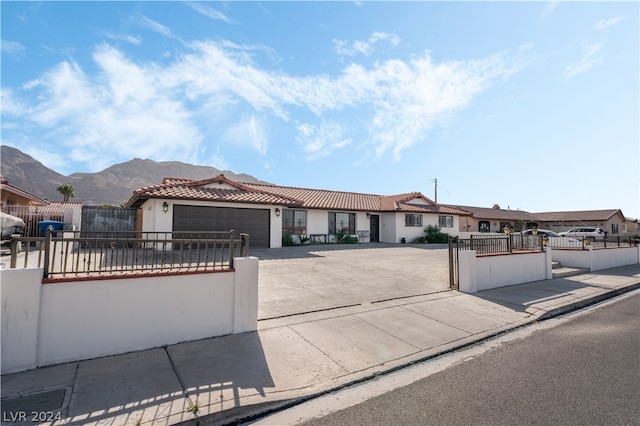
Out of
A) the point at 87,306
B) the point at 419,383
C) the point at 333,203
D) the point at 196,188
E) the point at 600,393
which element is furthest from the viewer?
the point at 333,203

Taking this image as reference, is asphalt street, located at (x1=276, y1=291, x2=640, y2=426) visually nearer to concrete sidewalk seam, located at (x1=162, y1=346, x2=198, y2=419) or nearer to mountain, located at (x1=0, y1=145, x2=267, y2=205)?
concrete sidewalk seam, located at (x1=162, y1=346, x2=198, y2=419)

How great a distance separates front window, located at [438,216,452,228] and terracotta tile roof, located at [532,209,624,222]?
96.4 ft

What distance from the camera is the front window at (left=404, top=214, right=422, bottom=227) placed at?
2422 centimetres

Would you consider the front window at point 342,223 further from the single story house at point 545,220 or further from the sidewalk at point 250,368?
the single story house at point 545,220

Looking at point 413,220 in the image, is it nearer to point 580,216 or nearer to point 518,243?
point 518,243

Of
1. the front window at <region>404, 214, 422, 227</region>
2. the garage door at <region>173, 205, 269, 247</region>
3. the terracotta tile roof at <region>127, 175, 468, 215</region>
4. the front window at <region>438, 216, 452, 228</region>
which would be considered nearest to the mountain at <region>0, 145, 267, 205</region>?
the terracotta tile roof at <region>127, 175, 468, 215</region>

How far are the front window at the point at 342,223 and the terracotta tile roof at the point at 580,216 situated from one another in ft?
131

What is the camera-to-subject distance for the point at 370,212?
77.8ft

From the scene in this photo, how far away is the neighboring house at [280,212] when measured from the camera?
14.5m

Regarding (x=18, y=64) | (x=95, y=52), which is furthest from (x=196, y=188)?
(x=18, y=64)

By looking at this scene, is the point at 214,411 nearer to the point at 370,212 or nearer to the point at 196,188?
the point at 196,188

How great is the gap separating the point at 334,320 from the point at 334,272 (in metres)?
4.30

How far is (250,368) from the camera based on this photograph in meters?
3.85

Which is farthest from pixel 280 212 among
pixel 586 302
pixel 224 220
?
pixel 586 302
